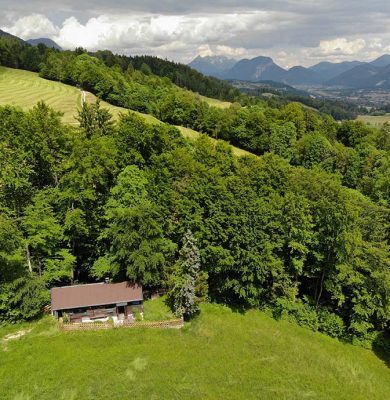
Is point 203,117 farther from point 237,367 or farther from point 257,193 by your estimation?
point 237,367

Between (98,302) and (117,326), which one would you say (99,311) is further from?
(117,326)

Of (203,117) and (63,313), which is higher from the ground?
(203,117)

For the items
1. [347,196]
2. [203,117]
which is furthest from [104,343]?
[203,117]

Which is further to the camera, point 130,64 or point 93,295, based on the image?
point 130,64

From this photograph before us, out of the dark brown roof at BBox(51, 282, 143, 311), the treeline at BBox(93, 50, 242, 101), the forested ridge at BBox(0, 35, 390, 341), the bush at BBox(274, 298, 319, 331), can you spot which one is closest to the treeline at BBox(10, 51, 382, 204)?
the forested ridge at BBox(0, 35, 390, 341)

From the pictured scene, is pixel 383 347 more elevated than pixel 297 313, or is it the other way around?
pixel 297 313

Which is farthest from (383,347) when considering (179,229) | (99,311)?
(99,311)

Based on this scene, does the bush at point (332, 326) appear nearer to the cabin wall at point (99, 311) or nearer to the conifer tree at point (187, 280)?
the conifer tree at point (187, 280)

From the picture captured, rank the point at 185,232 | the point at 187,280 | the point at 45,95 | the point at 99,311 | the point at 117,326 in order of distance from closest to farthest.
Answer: the point at 117,326 → the point at 187,280 → the point at 99,311 → the point at 185,232 → the point at 45,95
